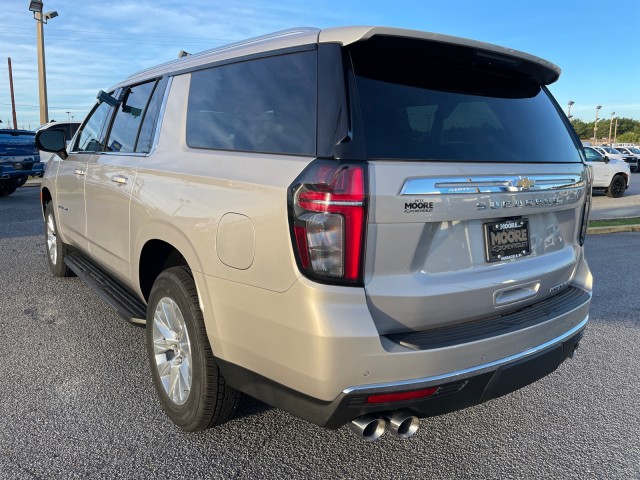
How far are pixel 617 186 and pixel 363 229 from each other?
1817cm

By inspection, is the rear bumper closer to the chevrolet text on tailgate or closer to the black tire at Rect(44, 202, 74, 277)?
the chevrolet text on tailgate

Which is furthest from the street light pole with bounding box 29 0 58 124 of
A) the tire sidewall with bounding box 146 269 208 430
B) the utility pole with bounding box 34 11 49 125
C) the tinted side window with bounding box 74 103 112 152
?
the tire sidewall with bounding box 146 269 208 430

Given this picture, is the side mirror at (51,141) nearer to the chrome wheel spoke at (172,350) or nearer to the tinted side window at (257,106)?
the tinted side window at (257,106)

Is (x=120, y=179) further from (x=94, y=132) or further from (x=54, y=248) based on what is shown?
(x=54, y=248)

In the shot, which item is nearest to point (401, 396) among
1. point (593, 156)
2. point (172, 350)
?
point (172, 350)

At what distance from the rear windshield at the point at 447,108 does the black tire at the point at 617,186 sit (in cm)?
1653

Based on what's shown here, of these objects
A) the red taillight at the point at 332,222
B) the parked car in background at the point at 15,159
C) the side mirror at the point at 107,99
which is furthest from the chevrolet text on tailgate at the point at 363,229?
the parked car in background at the point at 15,159

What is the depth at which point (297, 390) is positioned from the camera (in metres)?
2.16

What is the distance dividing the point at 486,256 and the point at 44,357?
303cm

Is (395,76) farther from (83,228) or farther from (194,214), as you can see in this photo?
(83,228)

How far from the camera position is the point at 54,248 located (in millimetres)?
5754

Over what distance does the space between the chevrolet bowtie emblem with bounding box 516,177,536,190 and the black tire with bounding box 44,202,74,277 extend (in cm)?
441

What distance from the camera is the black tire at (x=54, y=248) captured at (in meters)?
5.45

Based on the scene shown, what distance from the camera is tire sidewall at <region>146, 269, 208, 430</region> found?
2590 millimetres
